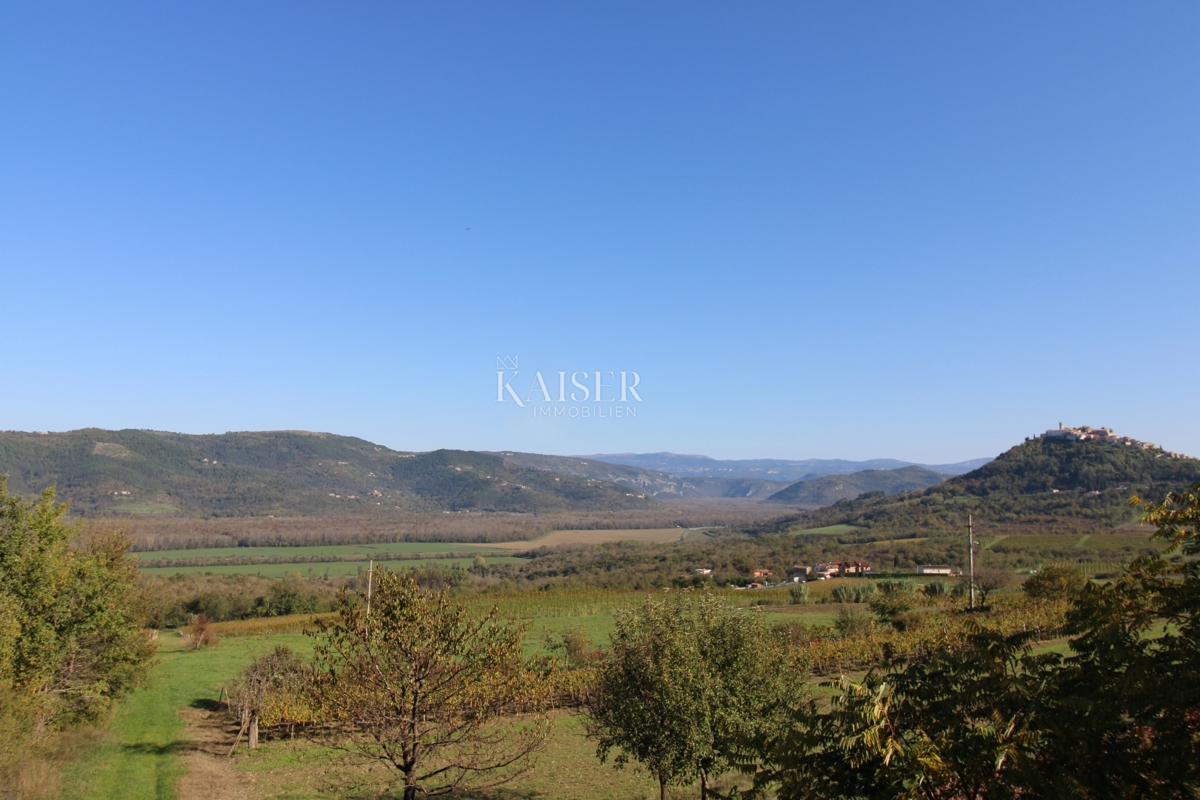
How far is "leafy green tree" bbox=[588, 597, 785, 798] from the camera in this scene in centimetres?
1569

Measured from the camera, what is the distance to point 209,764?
87.0 feet

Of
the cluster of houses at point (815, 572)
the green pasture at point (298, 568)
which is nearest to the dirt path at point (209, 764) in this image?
the cluster of houses at point (815, 572)

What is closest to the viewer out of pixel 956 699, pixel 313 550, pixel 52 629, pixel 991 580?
pixel 956 699

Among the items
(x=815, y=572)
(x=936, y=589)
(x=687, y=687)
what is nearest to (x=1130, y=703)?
Result: (x=687, y=687)

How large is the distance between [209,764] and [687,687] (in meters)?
21.5

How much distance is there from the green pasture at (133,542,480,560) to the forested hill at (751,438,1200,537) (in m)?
92.2

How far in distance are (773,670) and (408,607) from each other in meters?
9.43

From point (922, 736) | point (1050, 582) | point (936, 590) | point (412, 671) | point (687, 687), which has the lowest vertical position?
point (936, 590)

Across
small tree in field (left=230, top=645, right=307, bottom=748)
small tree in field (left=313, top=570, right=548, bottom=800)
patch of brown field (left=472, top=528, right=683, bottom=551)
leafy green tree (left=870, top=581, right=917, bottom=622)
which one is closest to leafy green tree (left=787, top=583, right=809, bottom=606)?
leafy green tree (left=870, top=581, right=917, bottom=622)

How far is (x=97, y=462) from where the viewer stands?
175250 mm

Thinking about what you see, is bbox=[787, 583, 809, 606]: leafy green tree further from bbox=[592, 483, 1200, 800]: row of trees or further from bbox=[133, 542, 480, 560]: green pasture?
bbox=[133, 542, 480, 560]: green pasture

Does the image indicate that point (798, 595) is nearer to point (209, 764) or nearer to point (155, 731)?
point (155, 731)

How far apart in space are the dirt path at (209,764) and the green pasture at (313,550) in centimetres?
10982

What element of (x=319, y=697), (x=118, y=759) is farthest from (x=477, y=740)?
(x=118, y=759)
